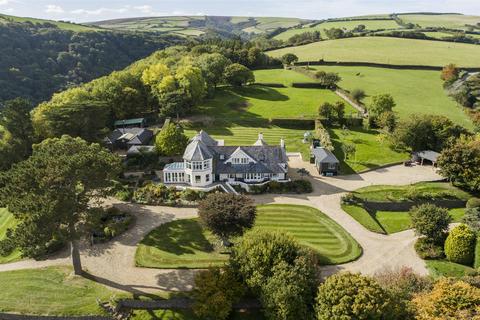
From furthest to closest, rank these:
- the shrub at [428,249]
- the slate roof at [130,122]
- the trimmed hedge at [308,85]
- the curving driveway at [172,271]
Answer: the trimmed hedge at [308,85] < the slate roof at [130,122] < the shrub at [428,249] < the curving driveway at [172,271]

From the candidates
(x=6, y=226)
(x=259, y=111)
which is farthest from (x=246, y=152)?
(x=6, y=226)

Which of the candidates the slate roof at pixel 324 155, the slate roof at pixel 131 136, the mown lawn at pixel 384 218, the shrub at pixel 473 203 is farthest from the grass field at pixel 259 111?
the shrub at pixel 473 203

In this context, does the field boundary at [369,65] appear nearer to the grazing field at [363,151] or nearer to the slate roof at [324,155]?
the grazing field at [363,151]

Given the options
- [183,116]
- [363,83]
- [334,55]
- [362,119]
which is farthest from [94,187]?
[334,55]

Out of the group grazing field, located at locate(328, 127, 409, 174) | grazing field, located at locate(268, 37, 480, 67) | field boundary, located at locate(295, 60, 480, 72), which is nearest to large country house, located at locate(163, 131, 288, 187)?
grazing field, located at locate(328, 127, 409, 174)

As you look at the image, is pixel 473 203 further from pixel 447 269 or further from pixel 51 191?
pixel 51 191

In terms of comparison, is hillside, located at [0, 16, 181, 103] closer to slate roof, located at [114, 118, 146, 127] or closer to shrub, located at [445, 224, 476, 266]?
slate roof, located at [114, 118, 146, 127]
